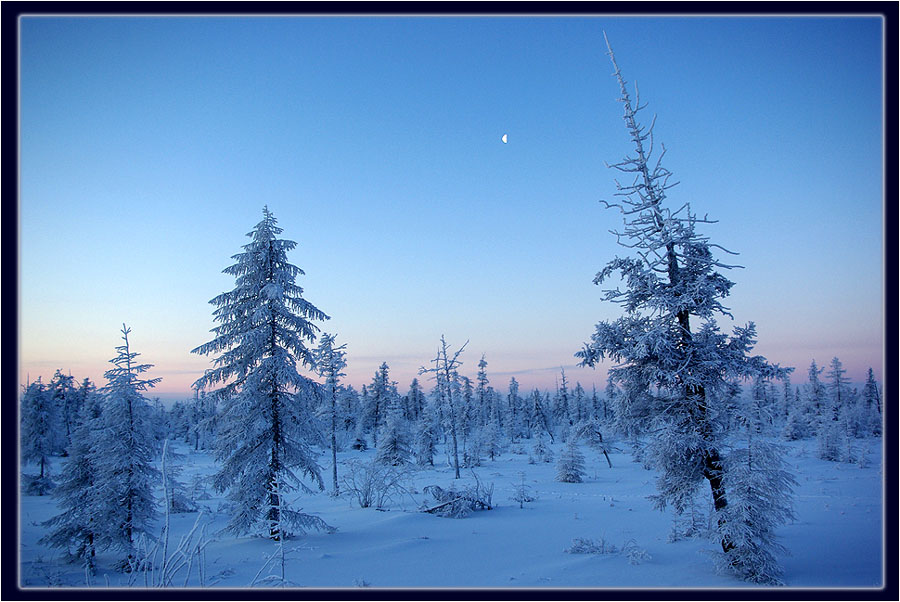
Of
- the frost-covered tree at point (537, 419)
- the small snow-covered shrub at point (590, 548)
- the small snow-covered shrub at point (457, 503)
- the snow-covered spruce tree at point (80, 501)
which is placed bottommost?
the frost-covered tree at point (537, 419)

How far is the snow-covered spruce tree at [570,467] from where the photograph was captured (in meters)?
34.0

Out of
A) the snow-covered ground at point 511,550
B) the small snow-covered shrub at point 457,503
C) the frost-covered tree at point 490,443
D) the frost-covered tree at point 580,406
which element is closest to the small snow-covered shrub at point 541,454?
the frost-covered tree at point 490,443

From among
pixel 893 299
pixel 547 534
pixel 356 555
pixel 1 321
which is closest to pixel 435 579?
pixel 356 555

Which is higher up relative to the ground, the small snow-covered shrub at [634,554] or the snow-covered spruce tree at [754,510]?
the snow-covered spruce tree at [754,510]

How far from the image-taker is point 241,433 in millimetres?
14492

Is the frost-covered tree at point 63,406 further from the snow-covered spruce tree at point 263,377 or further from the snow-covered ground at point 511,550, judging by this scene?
the snow-covered spruce tree at point 263,377

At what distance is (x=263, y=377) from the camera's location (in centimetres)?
1481

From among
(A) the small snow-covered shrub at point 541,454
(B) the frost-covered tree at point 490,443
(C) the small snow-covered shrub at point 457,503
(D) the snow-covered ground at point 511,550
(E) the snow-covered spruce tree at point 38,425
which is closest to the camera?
(D) the snow-covered ground at point 511,550

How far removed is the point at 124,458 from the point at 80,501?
2.20 metres

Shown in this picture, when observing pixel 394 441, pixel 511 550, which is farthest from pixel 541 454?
pixel 511 550

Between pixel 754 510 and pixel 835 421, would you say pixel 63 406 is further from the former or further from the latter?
pixel 835 421

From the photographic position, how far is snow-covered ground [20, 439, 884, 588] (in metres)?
10.8

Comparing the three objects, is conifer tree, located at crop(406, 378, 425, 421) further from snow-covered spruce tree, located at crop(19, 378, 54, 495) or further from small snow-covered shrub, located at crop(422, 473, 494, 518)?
small snow-covered shrub, located at crop(422, 473, 494, 518)

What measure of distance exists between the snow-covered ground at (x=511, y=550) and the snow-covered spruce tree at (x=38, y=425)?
15.7 meters
